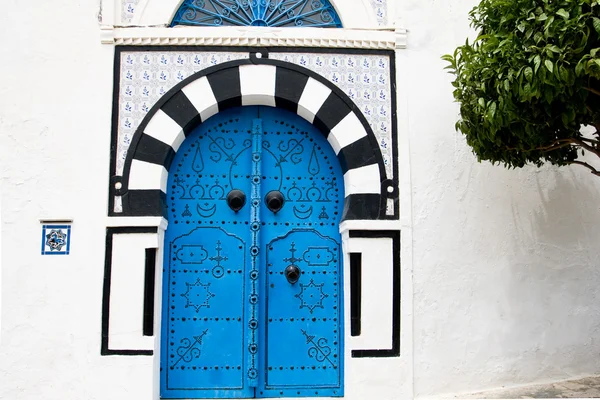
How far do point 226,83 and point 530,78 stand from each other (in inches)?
80.1

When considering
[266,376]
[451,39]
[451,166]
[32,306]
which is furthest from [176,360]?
[451,39]

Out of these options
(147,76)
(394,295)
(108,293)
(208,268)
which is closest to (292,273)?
(208,268)

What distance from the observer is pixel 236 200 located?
419cm

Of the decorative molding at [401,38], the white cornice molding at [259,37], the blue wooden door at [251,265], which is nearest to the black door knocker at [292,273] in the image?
the blue wooden door at [251,265]

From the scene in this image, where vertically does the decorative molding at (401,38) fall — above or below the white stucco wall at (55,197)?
above

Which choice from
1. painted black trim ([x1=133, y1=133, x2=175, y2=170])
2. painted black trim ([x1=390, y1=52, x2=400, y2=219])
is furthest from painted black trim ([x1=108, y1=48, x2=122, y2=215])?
painted black trim ([x1=390, y1=52, x2=400, y2=219])

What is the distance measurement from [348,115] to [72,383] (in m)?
2.48

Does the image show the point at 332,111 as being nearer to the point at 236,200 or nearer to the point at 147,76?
the point at 236,200

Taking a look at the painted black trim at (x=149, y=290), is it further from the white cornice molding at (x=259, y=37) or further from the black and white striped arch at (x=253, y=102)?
the white cornice molding at (x=259, y=37)

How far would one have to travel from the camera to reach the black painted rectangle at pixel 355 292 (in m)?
4.03

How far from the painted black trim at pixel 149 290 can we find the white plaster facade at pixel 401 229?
0.32 feet

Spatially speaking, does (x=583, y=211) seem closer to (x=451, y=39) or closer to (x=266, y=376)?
(x=451, y=39)

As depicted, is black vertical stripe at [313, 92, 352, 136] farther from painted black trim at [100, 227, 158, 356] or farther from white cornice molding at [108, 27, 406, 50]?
painted black trim at [100, 227, 158, 356]

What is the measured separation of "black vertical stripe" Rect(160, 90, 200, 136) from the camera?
4.14 metres
